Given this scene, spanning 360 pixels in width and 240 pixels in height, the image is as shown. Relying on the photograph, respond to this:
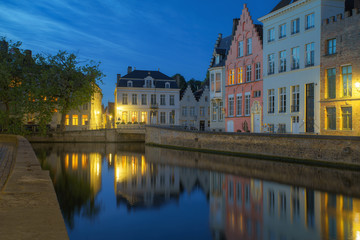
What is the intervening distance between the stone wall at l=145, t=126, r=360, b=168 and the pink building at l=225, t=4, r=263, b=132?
4.56 meters

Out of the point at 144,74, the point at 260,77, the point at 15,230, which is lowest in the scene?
the point at 15,230

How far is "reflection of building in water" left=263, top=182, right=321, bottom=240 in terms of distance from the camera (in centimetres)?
762

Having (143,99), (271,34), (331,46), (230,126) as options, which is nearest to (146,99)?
(143,99)

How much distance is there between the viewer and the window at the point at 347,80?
2120 cm

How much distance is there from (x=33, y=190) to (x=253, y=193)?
8.23 m

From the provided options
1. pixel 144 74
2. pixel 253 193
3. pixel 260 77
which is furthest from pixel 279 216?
pixel 144 74

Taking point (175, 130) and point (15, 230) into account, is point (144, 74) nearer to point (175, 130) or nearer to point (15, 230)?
point (175, 130)

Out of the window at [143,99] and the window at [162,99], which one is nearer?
the window at [143,99]

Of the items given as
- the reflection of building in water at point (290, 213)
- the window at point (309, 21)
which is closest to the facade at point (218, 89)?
the window at point (309, 21)

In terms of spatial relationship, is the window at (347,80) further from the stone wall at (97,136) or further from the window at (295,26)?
the stone wall at (97,136)

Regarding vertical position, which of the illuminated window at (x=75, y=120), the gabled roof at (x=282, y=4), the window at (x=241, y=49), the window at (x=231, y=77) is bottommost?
the illuminated window at (x=75, y=120)

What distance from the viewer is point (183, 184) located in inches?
583

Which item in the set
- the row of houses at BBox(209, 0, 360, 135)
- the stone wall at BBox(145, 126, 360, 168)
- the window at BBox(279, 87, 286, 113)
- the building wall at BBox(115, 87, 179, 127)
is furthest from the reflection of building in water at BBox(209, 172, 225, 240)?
the building wall at BBox(115, 87, 179, 127)

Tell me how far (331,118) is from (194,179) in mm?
11806
